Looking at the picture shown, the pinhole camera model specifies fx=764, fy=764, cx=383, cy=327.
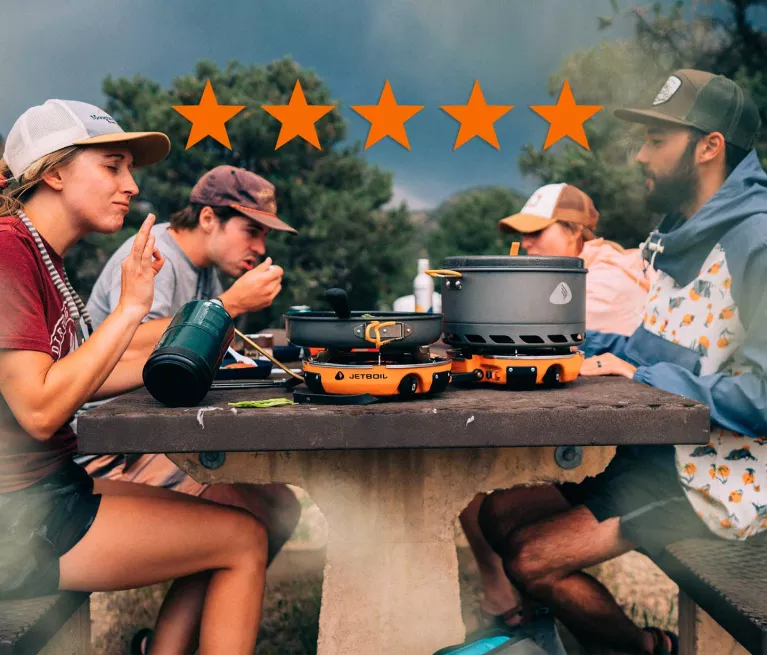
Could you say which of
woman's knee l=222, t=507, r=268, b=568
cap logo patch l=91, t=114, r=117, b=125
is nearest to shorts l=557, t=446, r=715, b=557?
woman's knee l=222, t=507, r=268, b=568

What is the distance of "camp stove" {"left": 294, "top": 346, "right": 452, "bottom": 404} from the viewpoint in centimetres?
126

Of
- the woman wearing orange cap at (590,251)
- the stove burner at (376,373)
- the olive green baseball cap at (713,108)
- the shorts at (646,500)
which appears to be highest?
the olive green baseball cap at (713,108)

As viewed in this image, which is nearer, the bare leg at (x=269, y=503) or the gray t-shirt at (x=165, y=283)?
the bare leg at (x=269, y=503)

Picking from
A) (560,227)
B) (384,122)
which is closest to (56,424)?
(384,122)

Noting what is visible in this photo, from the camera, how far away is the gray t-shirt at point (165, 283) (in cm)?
232

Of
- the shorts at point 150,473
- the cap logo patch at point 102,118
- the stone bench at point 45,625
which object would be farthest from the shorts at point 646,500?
the cap logo patch at point 102,118

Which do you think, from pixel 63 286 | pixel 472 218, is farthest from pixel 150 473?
pixel 472 218

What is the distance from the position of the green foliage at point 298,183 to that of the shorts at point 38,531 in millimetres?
3631

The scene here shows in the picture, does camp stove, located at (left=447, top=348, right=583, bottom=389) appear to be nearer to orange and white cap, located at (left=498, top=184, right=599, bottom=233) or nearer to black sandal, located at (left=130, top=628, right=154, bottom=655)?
black sandal, located at (left=130, top=628, right=154, bottom=655)

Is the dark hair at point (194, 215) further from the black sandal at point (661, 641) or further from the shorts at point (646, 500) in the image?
the black sandal at point (661, 641)

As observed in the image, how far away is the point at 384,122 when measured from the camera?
239 cm

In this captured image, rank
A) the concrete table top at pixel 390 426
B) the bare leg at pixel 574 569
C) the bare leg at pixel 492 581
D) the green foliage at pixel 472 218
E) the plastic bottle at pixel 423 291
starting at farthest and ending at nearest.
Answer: the green foliage at pixel 472 218, the plastic bottle at pixel 423 291, the bare leg at pixel 492 581, the bare leg at pixel 574 569, the concrete table top at pixel 390 426

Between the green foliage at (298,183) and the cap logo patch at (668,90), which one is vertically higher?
the cap logo patch at (668,90)

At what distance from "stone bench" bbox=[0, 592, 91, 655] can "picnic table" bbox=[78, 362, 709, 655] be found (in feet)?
1.03
